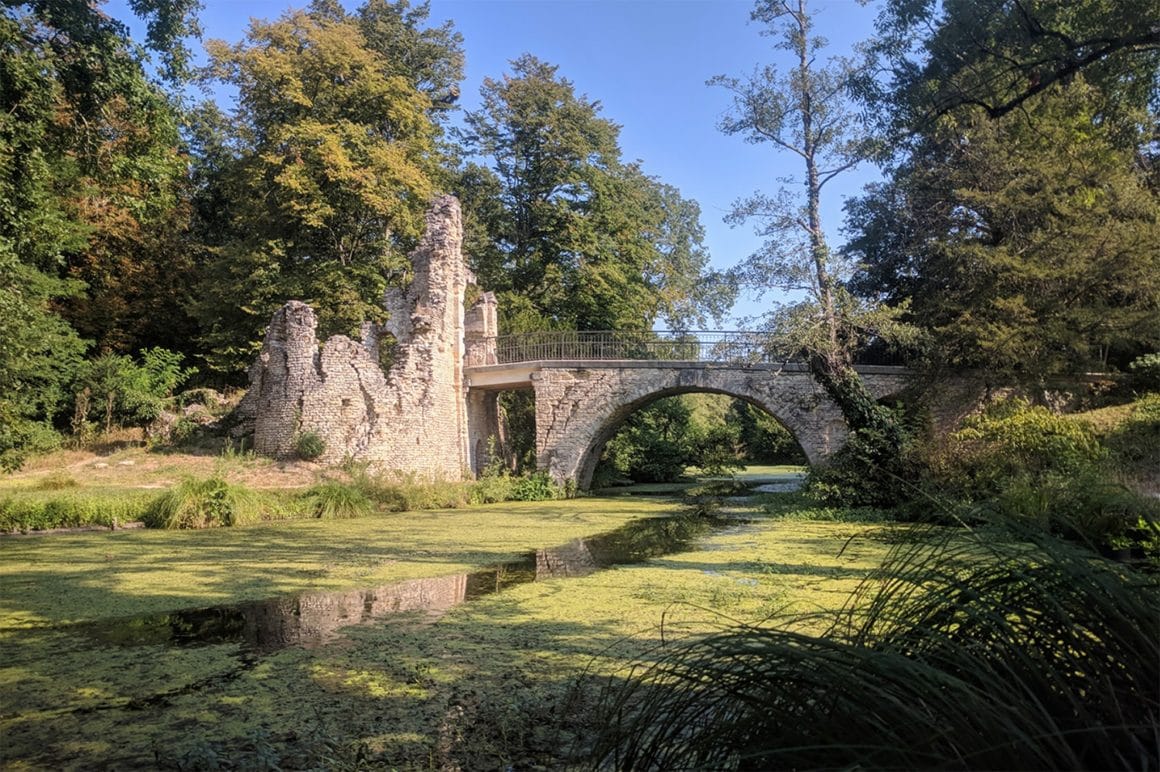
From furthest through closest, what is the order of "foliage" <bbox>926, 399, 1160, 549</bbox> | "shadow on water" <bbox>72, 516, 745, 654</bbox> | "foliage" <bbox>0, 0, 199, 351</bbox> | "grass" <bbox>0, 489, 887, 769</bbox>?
"foliage" <bbox>0, 0, 199, 351</bbox> → "foliage" <bbox>926, 399, 1160, 549</bbox> → "shadow on water" <bbox>72, 516, 745, 654</bbox> → "grass" <bbox>0, 489, 887, 769</bbox>

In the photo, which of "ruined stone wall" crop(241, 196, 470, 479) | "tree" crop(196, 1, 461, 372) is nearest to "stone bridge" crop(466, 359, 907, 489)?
"ruined stone wall" crop(241, 196, 470, 479)

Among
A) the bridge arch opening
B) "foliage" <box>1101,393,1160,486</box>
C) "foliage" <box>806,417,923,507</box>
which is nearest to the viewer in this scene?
"foliage" <box>1101,393,1160,486</box>

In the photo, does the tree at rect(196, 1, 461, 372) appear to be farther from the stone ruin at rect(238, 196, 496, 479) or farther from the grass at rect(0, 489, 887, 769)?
the grass at rect(0, 489, 887, 769)

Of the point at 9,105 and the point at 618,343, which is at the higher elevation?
the point at 9,105

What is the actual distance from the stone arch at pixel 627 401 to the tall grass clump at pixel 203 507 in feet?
29.7

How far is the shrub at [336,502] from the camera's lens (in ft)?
40.0

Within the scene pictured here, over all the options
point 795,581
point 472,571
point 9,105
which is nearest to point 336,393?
point 9,105

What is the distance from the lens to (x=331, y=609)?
542 cm

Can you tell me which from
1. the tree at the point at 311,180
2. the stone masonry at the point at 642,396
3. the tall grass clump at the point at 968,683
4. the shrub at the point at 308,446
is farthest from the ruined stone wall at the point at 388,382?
the tall grass clump at the point at 968,683

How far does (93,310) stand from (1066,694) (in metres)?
25.1

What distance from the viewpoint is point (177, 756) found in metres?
2.72

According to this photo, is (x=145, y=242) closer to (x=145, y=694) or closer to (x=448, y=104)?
(x=448, y=104)

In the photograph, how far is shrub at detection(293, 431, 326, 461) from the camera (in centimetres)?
1588

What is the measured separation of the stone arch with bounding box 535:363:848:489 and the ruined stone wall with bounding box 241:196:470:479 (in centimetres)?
254
